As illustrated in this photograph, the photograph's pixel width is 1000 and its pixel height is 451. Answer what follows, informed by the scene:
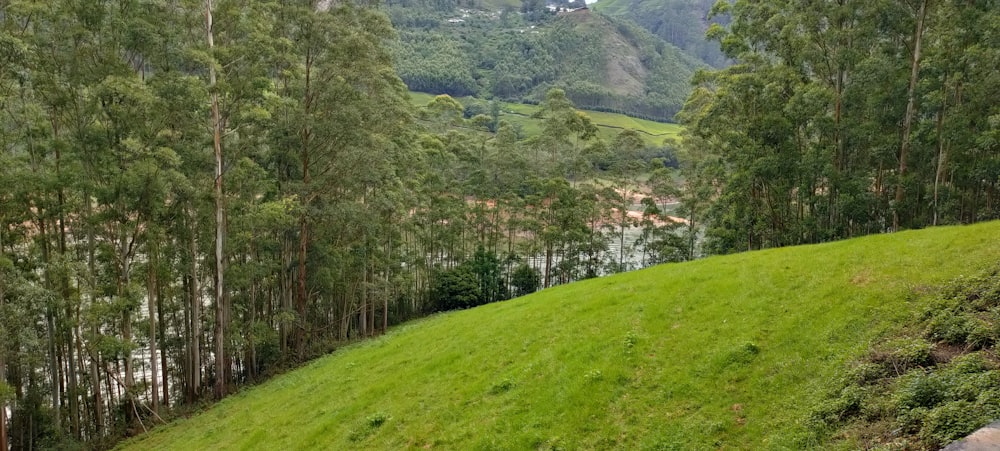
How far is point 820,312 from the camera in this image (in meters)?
12.4

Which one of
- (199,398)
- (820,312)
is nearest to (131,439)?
(199,398)

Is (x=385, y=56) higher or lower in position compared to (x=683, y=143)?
higher

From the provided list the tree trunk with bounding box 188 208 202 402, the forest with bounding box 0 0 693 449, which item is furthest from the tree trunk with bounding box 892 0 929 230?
the tree trunk with bounding box 188 208 202 402

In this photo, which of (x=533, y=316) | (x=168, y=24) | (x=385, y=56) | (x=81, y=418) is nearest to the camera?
(x=533, y=316)

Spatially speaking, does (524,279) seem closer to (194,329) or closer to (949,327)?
(194,329)

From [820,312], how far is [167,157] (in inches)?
946

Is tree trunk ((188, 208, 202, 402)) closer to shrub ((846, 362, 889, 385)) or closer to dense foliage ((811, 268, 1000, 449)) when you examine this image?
dense foliage ((811, 268, 1000, 449))

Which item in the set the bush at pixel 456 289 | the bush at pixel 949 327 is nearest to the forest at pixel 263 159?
the bush at pixel 456 289

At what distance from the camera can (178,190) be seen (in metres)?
23.6

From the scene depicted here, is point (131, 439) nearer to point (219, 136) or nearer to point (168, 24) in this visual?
point (219, 136)

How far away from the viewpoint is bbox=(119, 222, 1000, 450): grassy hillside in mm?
10180

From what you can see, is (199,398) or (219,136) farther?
(199,398)

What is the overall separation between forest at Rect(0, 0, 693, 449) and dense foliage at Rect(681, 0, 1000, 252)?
23092 millimetres

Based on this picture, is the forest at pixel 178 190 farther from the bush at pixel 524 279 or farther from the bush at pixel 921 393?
the bush at pixel 921 393
